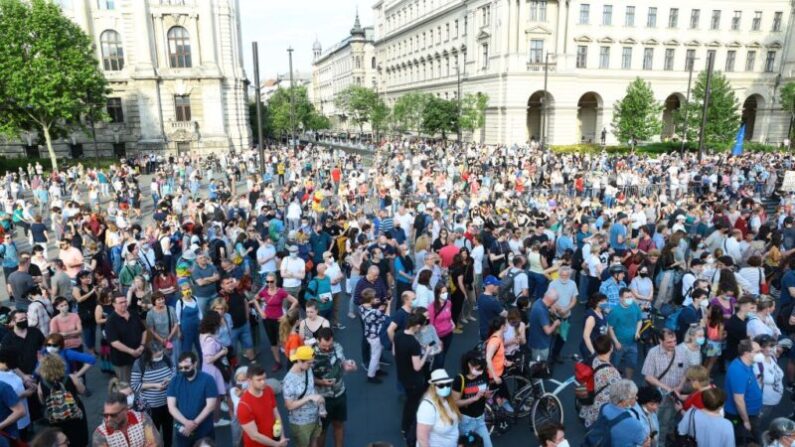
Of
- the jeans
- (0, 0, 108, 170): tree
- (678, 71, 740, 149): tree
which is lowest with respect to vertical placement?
the jeans

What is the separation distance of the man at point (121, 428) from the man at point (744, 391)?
5.77 meters

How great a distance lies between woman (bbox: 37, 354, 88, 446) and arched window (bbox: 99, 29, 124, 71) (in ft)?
140

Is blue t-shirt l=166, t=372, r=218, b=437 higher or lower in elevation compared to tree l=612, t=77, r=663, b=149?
lower

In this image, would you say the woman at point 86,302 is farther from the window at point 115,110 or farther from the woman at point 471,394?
the window at point 115,110

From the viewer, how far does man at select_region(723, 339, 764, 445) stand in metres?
5.38

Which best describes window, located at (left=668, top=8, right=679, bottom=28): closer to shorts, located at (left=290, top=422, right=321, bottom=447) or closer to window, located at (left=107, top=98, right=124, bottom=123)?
window, located at (left=107, top=98, right=124, bottom=123)

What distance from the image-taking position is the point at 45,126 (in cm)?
3177

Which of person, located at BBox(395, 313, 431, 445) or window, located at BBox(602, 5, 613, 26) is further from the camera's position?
window, located at BBox(602, 5, 613, 26)

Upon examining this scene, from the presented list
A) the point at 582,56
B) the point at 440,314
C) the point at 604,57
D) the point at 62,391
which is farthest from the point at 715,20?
the point at 62,391

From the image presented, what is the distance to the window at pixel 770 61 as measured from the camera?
175 ft

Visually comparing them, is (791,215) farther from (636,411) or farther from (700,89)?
(700,89)

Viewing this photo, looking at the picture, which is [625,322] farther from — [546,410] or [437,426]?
[437,426]

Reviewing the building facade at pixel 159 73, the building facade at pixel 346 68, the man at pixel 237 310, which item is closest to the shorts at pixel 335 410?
the man at pixel 237 310

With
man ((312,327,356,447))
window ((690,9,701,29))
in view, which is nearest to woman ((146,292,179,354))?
man ((312,327,356,447))
